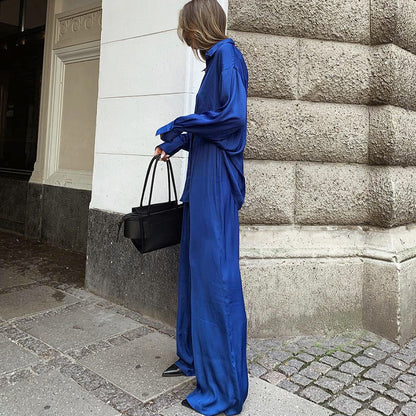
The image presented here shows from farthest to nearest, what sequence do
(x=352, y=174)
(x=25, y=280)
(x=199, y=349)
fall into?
1. (x=25, y=280)
2. (x=352, y=174)
3. (x=199, y=349)

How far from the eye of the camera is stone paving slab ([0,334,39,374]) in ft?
9.19

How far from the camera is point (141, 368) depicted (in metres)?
2.85

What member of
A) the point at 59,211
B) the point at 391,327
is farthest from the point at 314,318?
the point at 59,211

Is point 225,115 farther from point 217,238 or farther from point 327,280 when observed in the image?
point 327,280

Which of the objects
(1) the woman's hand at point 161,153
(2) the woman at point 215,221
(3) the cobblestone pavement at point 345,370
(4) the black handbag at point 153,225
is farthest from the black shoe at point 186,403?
(1) the woman's hand at point 161,153

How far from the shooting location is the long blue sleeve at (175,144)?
2551 mm

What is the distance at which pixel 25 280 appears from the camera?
471 centimetres

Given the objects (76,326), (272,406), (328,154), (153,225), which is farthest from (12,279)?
(328,154)

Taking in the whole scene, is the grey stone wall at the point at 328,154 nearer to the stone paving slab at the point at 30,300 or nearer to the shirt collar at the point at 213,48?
the shirt collar at the point at 213,48

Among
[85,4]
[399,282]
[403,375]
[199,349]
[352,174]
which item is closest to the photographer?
[199,349]

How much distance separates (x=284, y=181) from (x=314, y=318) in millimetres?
1124

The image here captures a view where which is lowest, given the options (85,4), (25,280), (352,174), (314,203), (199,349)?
(25,280)

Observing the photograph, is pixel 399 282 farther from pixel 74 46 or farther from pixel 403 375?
pixel 74 46

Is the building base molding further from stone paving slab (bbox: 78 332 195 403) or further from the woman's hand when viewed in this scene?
the woman's hand
